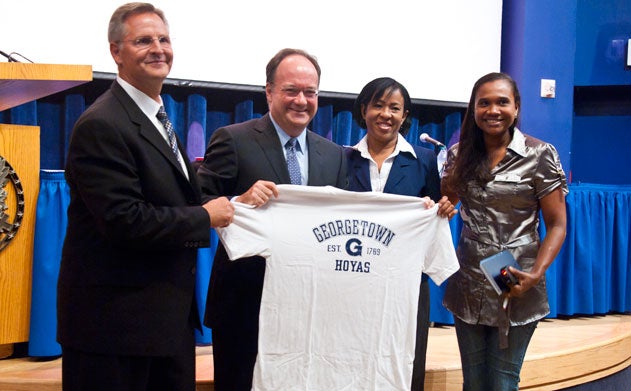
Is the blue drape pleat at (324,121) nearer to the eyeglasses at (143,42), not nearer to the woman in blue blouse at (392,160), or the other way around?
the woman in blue blouse at (392,160)

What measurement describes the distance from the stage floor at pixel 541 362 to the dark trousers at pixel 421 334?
60 cm

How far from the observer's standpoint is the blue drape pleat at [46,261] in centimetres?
287

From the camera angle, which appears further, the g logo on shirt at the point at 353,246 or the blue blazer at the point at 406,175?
the blue blazer at the point at 406,175

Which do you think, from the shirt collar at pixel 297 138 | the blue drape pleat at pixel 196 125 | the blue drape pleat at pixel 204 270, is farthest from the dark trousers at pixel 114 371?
the blue drape pleat at pixel 196 125

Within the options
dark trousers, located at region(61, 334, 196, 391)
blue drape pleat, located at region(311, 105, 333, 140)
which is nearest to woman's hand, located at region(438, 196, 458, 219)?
dark trousers, located at region(61, 334, 196, 391)

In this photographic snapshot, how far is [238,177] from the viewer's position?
2.02 meters

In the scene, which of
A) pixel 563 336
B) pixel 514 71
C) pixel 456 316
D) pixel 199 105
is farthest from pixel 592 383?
pixel 199 105

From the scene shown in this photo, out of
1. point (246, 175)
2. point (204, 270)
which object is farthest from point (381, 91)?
point (204, 270)

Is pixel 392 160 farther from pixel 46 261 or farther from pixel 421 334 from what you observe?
pixel 46 261

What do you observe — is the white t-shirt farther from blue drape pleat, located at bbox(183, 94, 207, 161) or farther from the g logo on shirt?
blue drape pleat, located at bbox(183, 94, 207, 161)

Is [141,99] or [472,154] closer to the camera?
[141,99]

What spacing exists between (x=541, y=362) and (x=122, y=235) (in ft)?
7.44

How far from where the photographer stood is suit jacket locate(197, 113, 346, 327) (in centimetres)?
199

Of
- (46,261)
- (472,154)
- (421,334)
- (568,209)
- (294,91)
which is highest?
(294,91)
